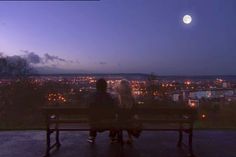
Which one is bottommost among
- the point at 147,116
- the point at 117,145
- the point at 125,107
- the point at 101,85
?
the point at 117,145

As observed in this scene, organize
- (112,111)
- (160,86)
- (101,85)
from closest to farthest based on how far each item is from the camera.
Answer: (112,111) < (101,85) < (160,86)

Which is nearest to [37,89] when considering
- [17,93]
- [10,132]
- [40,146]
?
[17,93]

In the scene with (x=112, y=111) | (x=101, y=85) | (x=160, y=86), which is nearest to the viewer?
(x=112, y=111)

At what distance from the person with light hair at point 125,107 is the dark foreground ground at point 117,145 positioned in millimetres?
329

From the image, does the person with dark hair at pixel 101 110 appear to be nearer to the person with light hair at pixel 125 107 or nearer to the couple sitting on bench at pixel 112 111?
the couple sitting on bench at pixel 112 111

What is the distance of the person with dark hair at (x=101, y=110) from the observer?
22.4 feet

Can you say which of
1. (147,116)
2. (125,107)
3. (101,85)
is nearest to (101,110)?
(125,107)

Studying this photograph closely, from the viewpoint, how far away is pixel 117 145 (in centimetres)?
733

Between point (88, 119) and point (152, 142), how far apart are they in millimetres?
1423

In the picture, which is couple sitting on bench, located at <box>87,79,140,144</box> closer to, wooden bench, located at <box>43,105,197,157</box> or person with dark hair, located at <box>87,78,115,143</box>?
person with dark hair, located at <box>87,78,115,143</box>

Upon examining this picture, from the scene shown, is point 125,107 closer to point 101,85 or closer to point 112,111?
point 112,111

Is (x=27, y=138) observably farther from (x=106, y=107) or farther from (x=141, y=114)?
(x=141, y=114)

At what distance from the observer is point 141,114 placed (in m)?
6.66

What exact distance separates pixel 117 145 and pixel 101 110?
82cm
